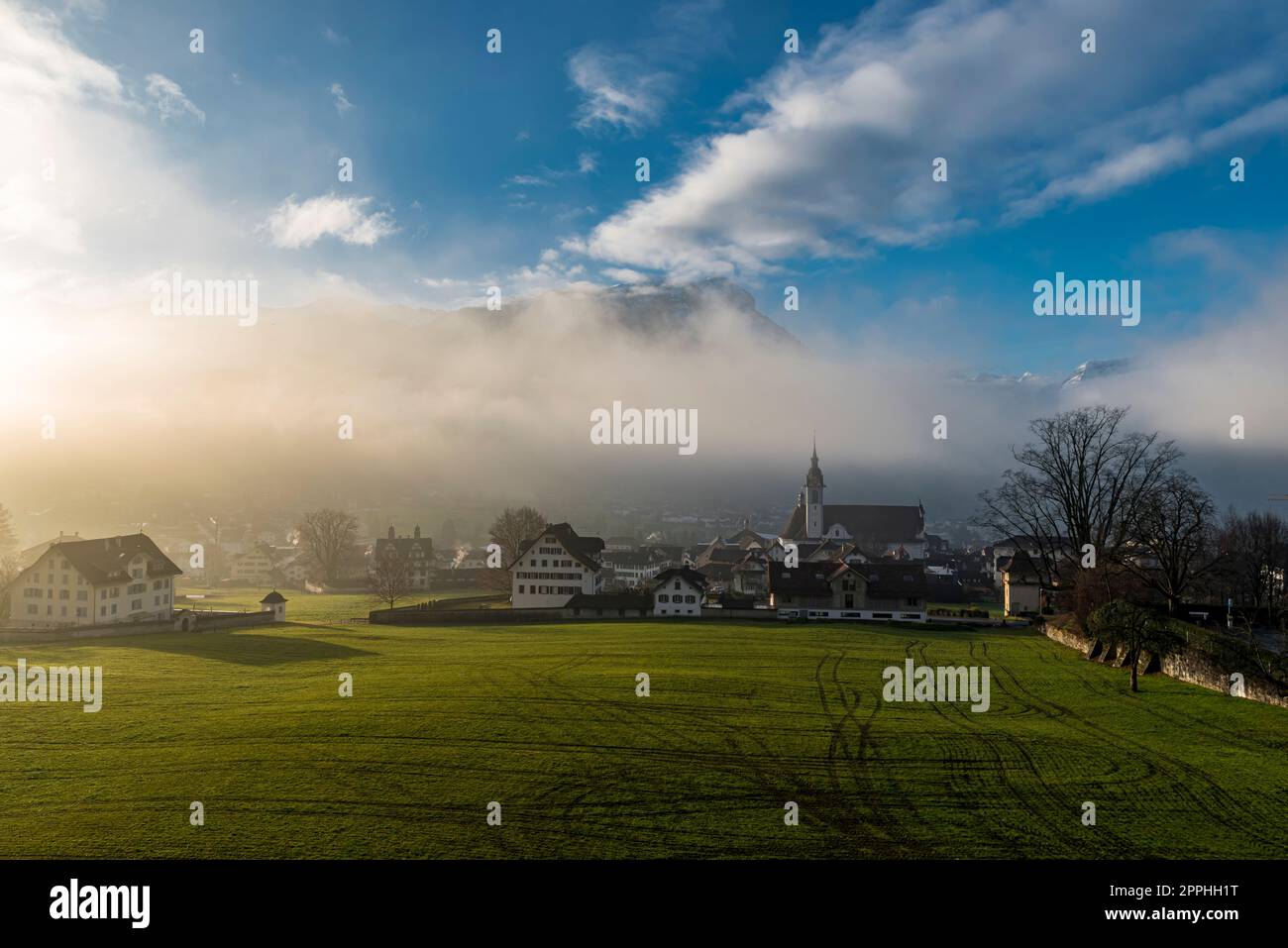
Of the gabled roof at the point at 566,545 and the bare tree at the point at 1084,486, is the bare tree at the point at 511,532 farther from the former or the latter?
the bare tree at the point at 1084,486

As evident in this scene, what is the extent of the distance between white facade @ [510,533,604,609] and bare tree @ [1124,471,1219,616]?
5013 centimetres

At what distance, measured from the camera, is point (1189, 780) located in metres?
22.8

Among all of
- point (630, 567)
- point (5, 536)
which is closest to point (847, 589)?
point (630, 567)

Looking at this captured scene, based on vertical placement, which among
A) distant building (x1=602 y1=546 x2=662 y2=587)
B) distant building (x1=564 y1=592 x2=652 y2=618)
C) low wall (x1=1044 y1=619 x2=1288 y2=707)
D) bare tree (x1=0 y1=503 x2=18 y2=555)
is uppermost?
bare tree (x1=0 y1=503 x2=18 y2=555)

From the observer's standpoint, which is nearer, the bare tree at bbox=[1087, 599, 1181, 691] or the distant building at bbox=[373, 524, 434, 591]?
the bare tree at bbox=[1087, 599, 1181, 691]

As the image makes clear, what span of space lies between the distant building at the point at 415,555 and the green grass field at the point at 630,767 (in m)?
78.7

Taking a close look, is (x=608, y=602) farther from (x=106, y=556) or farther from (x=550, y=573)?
(x=106, y=556)

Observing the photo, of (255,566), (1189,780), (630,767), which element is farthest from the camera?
(255,566)

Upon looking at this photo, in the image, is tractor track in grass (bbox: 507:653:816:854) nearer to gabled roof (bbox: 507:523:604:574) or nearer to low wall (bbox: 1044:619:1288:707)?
low wall (bbox: 1044:619:1288:707)

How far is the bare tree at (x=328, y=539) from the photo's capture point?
406 ft

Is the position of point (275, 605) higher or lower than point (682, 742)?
lower

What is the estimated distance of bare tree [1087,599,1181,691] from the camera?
1612 inches

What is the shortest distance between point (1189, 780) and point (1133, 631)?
2198 centimetres

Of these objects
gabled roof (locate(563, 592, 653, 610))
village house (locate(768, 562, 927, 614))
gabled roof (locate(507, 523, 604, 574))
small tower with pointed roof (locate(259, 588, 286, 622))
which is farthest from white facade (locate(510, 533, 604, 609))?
small tower with pointed roof (locate(259, 588, 286, 622))
